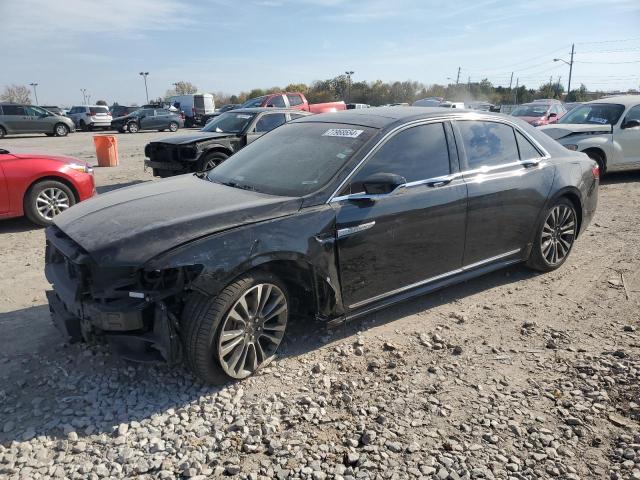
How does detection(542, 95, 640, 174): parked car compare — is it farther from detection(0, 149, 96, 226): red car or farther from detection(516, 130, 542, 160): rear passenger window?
detection(0, 149, 96, 226): red car

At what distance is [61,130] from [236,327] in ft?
94.0

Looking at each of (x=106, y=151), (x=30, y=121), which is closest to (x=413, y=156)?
(x=106, y=151)

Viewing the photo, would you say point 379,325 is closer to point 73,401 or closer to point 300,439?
point 300,439

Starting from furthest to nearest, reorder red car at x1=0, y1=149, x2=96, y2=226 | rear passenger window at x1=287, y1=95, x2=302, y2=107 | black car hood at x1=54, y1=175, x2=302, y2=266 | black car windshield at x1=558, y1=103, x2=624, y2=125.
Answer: rear passenger window at x1=287, y1=95, x2=302, y2=107, black car windshield at x1=558, y1=103, x2=624, y2=125, red car at x1=0, y1=149, x2=96, y2=226, black car hood at x1=54, y1=175, x2=302, y2=266

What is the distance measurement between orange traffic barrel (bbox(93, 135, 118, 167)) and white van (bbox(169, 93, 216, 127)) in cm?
2325

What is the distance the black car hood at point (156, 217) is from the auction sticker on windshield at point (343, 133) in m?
0.84

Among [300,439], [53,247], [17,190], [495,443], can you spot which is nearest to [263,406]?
[300,439]

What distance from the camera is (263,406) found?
313 cm

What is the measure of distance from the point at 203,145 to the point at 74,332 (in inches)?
270

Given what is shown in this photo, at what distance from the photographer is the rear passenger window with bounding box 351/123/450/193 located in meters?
3.84

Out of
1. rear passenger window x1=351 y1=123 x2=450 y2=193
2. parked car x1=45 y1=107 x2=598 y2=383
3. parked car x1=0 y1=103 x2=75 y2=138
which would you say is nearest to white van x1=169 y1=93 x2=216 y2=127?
parked car x1=0 y1=103 x2=75 y2=138

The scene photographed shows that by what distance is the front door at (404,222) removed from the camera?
12.0 feet

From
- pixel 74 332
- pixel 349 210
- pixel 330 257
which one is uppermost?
pixel 349 210

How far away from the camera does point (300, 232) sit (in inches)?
134
